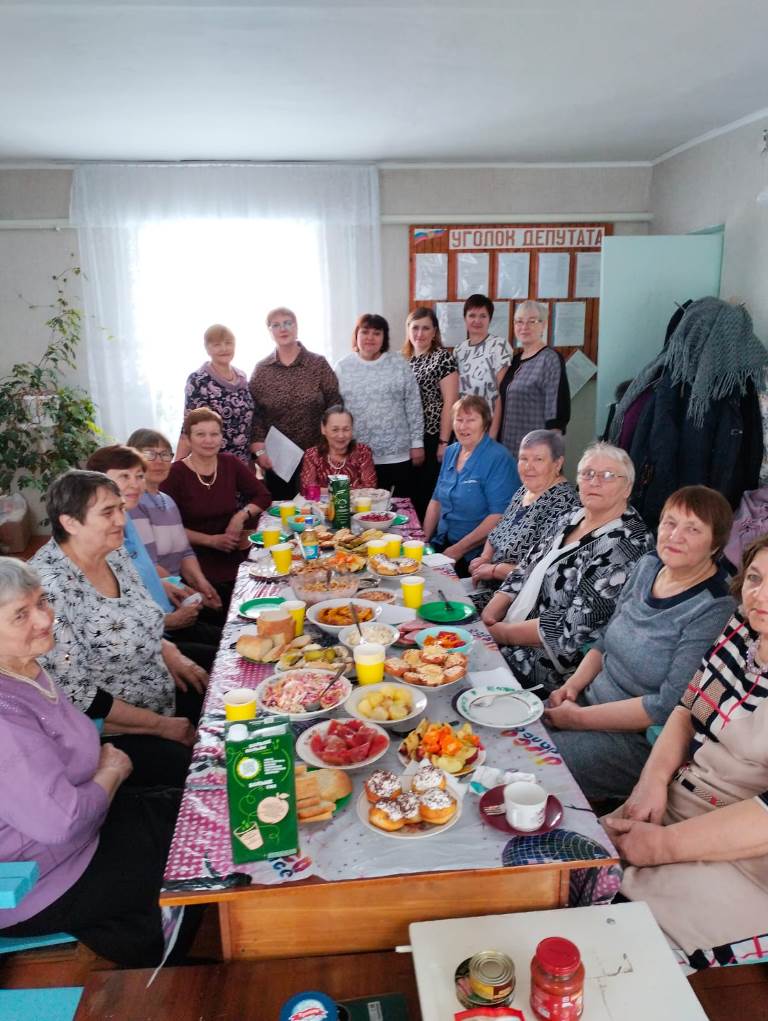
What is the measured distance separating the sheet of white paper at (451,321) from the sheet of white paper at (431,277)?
0.24ft

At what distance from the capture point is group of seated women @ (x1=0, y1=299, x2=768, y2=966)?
54.0 inches

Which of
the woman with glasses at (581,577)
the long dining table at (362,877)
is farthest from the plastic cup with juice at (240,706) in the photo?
the woman with glasses at (581,577)

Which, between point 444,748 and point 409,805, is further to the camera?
point 444,748

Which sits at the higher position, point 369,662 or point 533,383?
point 533,383

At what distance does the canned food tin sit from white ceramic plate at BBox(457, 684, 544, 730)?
0.50 m

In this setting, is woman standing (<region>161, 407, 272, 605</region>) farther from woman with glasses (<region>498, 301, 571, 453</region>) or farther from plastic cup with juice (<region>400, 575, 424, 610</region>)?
woman with glasses (<region>498, 301, 571, 453</region>)

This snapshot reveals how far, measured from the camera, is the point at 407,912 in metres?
1.17

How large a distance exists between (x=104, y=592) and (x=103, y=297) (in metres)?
3.87

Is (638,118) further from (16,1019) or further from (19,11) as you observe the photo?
(16,1019)

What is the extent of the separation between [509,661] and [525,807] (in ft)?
3.95

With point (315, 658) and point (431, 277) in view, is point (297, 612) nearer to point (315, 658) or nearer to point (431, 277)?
point (315, 658)

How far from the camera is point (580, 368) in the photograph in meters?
5.46

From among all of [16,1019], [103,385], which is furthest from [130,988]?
[103,385]

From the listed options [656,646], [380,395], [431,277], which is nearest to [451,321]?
[431,277]
